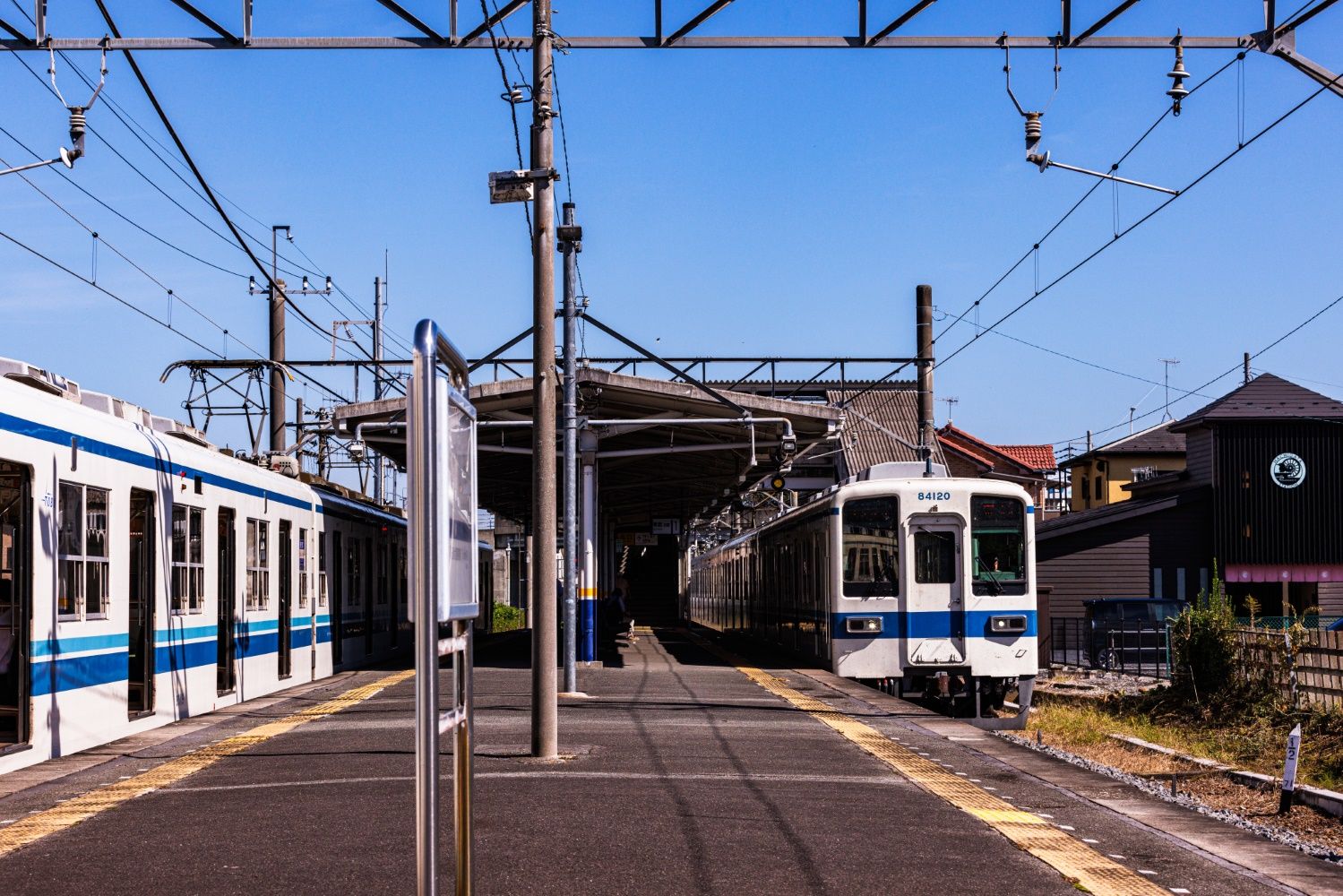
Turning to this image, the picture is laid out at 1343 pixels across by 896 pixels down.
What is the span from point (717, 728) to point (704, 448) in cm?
1111

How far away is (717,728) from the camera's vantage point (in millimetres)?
12703

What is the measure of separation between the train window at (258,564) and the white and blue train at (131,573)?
0.03 meters

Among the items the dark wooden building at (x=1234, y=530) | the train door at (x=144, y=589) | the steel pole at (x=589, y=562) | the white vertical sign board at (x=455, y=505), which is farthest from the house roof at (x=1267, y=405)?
the white vertical sign board at (x=455, y=505)

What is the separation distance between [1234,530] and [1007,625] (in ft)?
72.1

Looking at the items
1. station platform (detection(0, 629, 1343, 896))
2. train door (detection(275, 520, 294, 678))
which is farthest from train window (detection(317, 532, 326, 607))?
station platform (detection(0, 629, 1343, 896))

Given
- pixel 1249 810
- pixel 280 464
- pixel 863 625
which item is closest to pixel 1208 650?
pixel 863 625

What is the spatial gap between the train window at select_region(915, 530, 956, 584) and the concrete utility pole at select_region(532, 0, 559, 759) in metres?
7.38

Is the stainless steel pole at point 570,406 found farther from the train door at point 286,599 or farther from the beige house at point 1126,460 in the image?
the beige house at point 1126,460

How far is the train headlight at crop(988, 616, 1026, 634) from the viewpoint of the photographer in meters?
18.1

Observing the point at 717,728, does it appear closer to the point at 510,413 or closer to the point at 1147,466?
the point at 510,413

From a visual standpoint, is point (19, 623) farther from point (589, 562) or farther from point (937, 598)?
point (589, 562)

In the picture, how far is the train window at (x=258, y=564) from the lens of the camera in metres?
15.8

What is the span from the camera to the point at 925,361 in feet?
88.9

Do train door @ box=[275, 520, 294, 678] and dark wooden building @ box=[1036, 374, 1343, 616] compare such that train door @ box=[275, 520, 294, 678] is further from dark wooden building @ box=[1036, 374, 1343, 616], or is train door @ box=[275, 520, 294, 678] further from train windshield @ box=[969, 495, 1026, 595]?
dark wooden building @ box=[1036, 374, 1343, 616]
